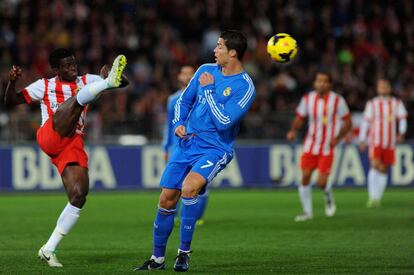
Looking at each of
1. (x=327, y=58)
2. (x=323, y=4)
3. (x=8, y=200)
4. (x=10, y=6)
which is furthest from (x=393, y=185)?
(x=10, y=6)

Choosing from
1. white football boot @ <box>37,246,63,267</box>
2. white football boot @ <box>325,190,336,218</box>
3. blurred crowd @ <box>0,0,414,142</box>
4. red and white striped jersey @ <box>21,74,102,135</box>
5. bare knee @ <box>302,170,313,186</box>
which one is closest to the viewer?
white football boot @ <box>37,246,63,267</box>

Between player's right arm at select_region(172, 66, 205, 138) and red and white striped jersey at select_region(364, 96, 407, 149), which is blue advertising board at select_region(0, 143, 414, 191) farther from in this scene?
player's right arm at select_region(172, 66, 205, 138)

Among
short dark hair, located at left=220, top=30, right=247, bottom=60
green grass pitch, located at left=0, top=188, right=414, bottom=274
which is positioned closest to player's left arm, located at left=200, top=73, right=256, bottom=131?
short dark hair, located at left=220, top=30, right=247, bottom=60

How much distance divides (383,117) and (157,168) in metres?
5.75

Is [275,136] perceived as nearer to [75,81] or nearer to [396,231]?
[396,231]

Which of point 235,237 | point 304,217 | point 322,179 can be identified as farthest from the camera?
point 322,179

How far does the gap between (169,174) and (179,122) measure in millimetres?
538

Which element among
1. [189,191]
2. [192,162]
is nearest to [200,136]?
[192,162]

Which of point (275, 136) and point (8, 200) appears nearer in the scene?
point (8, 200)

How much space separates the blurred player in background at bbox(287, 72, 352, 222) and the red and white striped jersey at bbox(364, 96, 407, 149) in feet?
9.92

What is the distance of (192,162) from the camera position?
955cm

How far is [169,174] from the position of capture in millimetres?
9492

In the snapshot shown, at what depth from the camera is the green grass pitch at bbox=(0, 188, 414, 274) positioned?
9945mm

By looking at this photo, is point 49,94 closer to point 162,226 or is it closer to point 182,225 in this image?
point 162,226
